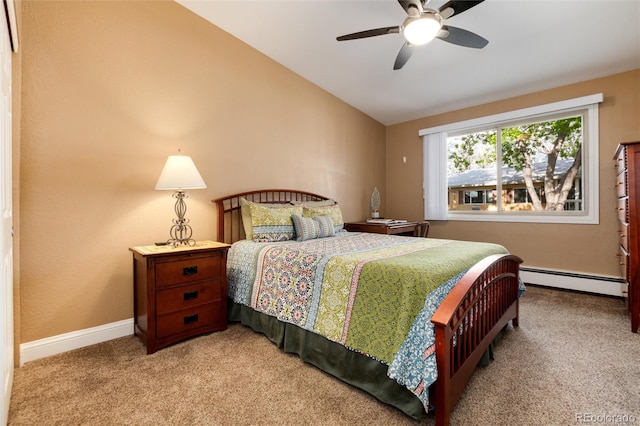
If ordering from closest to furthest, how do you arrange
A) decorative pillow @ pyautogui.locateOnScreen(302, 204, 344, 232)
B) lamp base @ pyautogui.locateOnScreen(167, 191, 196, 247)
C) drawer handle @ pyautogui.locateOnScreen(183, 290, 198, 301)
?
Answer: drawer handle @ pyautogui.locateOnScreen(183, 290, 198, 301)
lamp base @ pyautogui.locateOnScreen(167, 191, 196, 247)
decorative pillow @ pyautogui.locateOnScreen(302, 204, 344, 232)

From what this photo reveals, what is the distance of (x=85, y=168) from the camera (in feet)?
7.15

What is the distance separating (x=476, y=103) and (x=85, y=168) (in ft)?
15.2

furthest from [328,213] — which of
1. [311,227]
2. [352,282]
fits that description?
[352,282]

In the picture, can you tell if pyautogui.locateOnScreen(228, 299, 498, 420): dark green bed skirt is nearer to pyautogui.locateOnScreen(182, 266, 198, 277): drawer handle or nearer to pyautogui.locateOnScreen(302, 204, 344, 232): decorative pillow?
pyautogui.locateOnScreen(182, 266, 198, 277): drawer handle

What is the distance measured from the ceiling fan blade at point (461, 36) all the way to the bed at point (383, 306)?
156cm

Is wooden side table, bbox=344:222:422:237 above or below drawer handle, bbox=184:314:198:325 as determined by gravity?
above

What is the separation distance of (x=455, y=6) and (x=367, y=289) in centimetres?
189

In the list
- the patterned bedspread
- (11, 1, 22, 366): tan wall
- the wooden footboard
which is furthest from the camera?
(11, 1, 22, 366): tan wall

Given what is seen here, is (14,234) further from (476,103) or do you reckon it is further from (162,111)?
(476,103)

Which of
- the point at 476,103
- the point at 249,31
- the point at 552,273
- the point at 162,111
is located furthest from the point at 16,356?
the point at 476,103

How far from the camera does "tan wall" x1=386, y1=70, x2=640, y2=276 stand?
127 inches

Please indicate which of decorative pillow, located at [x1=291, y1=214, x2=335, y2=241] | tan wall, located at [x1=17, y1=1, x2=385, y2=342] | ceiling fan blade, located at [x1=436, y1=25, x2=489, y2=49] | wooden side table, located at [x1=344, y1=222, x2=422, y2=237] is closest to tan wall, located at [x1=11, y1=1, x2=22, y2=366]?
tan wall, located at [x1=17, y1=1, x2=385, y2=342]

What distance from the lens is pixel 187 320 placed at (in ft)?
7.24

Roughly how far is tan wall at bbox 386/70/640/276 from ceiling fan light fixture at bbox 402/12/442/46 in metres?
2.62
